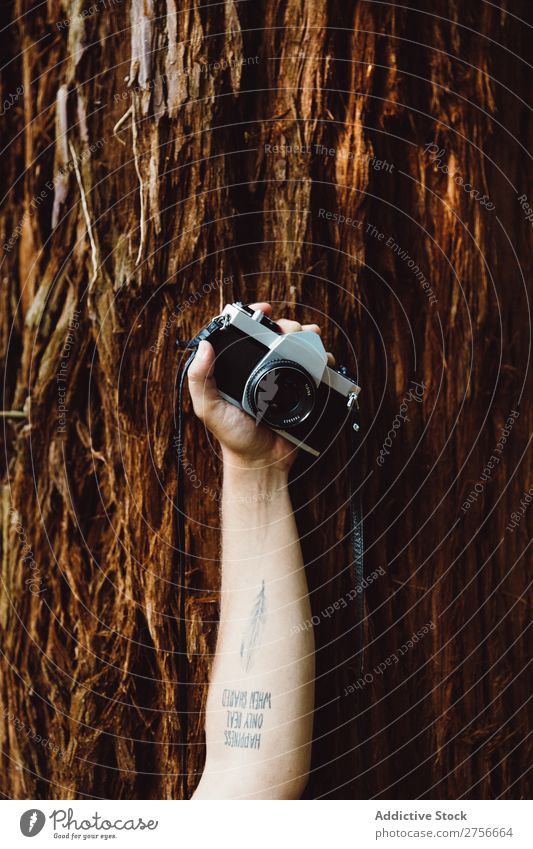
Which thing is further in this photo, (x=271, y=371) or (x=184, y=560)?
(x=184, y=560)

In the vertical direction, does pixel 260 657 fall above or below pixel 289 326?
A: below

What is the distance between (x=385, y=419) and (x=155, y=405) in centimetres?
27

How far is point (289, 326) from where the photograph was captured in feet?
2.34

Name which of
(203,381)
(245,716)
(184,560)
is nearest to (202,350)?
(203,381)

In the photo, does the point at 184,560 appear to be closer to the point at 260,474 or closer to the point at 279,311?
the point at 260,474

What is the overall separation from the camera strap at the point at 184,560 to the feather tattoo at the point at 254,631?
0.08 metres

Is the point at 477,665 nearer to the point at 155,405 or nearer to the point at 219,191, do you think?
the point at 155,405

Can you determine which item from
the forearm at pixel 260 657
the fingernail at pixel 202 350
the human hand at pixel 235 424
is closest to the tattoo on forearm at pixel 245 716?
the forearm at pixel 260 657
